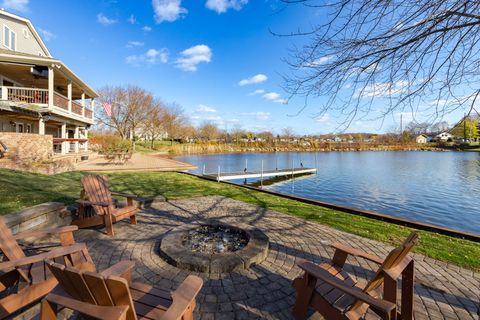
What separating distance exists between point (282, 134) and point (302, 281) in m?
84.4

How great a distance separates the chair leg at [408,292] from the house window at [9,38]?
78.9 ft

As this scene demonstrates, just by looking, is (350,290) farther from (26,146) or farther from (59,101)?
(59,101)

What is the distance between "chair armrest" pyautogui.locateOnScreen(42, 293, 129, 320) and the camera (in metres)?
1.45

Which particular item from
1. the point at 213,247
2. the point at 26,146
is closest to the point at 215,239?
Answer: the point at 213,247

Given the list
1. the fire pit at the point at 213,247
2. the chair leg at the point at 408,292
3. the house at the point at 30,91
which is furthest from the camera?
the house at the point at 30,91

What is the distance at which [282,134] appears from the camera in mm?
84875

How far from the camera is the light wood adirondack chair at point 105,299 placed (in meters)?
1.44

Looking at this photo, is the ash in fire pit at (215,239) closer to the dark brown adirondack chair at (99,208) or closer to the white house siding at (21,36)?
the dark brown adirondack chair at (99,208)

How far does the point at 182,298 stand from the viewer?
173cm

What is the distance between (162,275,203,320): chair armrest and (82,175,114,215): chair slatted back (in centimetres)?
311

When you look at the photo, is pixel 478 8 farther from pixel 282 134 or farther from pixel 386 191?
pixel 282 134

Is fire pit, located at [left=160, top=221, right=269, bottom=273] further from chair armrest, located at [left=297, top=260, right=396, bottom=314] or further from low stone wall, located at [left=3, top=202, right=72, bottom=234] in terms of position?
low stone wall, located at [left=3, top=202, right=72, bottom=234]

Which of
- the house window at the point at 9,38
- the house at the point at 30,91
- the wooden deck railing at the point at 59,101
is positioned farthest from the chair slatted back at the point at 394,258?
the house window at the point at 9,38

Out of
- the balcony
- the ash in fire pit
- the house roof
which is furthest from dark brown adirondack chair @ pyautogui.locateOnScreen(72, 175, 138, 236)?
the house roof
